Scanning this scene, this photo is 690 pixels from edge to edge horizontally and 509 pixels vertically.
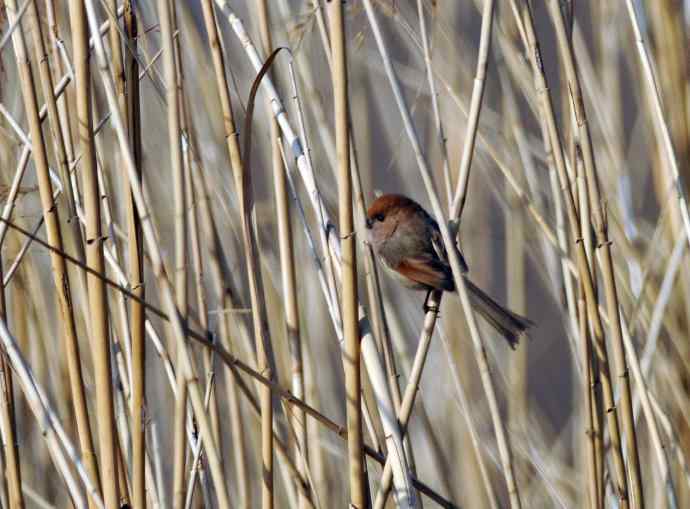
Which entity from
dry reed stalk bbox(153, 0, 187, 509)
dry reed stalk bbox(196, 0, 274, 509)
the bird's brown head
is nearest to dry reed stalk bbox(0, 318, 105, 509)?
dry reed stalk bbox(153, 0, 187, 509)

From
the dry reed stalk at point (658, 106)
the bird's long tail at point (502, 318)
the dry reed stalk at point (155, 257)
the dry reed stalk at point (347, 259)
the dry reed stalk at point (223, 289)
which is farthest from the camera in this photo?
the bird's long tail at point (502, 318)

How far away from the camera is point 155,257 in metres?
1.14

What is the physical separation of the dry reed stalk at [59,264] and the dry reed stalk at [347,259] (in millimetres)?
387

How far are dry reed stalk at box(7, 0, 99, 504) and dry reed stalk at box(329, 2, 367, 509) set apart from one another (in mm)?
387

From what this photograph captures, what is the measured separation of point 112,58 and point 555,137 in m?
0.65

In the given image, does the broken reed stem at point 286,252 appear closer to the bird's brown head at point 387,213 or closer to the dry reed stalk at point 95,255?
the dry reed stalk at point 95,255

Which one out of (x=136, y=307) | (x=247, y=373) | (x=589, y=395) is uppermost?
(x=136, y=307)

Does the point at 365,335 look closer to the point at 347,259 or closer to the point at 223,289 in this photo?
the point at 347,259

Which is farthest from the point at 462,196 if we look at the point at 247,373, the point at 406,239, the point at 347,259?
the point at 406,239

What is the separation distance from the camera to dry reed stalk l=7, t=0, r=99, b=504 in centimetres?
119

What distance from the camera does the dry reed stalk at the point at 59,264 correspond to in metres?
1.19

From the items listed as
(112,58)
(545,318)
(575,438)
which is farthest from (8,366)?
(545,318)

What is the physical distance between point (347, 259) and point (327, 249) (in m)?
0.25

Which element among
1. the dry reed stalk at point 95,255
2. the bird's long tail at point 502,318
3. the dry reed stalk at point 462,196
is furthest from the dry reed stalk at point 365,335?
the bird's long tail at point 502,318
